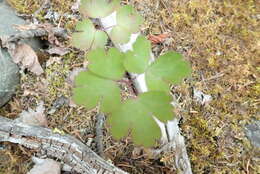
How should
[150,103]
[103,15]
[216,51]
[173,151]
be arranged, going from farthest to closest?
[216,51] → [103,15] → [173,151] → [150,103]

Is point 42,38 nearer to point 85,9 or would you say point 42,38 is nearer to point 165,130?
point 85,9

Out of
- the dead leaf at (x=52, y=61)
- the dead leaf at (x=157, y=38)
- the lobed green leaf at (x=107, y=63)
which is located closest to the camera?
the lobed green leaf at (x=107, y=63)

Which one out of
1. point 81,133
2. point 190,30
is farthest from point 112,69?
point 190,30

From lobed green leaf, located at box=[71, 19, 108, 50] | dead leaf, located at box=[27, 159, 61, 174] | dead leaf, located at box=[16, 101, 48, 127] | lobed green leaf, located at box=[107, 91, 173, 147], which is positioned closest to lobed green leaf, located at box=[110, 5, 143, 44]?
lobed green leaf, located at box=[71, 19, 108, 50]

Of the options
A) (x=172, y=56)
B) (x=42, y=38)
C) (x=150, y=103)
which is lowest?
(x=150, y=103)

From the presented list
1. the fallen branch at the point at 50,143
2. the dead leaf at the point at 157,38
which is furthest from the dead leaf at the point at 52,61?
the dead leaf at the point at 157,38

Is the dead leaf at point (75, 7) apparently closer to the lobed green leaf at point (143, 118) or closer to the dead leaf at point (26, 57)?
the dead leaf at point (26, 57)
